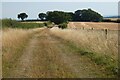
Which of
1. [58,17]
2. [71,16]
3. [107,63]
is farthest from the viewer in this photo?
[71,16]

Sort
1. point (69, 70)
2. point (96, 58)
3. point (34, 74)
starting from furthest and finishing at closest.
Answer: point (96, 58), point (69, 70), point (34, 74)

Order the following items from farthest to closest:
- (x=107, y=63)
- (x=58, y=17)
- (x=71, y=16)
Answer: (x=71, y=16), (x=58, y=17), (x=107, y=63)

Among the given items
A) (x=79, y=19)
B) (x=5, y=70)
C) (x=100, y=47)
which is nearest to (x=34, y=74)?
(x=5, y=70)

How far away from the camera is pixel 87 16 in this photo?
378 feet

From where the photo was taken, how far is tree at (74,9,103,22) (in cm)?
10975

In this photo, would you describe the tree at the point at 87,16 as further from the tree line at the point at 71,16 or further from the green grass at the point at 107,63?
the green grass at the point at 107,63

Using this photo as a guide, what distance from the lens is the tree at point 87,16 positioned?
110 metres

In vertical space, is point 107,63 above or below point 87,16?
below

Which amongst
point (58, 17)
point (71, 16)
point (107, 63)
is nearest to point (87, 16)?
point (71, 16)

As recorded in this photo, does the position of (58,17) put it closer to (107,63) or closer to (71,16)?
(71,16)

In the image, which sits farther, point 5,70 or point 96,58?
point 96,58

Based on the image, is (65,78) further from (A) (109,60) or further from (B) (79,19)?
(B) (79,19)

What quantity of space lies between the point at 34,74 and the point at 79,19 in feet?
352

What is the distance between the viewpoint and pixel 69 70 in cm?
1006
